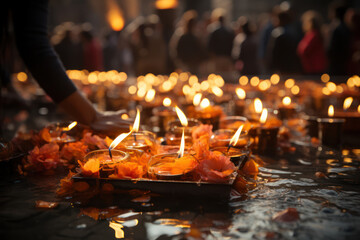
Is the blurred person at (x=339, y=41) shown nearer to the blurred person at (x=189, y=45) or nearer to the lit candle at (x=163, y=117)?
the blurred person at (x=189, y=45)

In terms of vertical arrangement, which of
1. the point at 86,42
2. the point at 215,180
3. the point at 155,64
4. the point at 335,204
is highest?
the point at 86,42

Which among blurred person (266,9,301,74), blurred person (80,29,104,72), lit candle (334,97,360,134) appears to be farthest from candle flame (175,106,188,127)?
blurred person (80,29,104,72)

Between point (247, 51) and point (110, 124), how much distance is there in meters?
7.22

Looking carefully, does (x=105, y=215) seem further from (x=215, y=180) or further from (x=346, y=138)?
(x=346, y=138)

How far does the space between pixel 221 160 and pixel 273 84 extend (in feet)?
17.7

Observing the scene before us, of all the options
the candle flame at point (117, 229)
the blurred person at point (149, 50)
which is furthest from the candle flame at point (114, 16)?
the candle flame at point (117, 229)

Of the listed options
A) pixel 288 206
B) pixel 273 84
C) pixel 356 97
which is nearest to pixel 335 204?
pixel 288 206

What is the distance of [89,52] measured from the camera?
12.3 meters

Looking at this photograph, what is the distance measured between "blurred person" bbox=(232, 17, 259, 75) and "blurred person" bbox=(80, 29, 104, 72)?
5165 millimetres

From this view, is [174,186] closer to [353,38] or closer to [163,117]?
[163,117]

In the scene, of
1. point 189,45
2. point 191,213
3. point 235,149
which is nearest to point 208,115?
point 235,149

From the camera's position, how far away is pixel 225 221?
1.44m

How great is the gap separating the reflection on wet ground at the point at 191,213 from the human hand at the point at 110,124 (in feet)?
2.07

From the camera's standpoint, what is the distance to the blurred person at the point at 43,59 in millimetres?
2336
